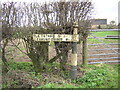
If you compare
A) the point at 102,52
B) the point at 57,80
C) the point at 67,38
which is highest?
the point at 67,38

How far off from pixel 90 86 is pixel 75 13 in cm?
238

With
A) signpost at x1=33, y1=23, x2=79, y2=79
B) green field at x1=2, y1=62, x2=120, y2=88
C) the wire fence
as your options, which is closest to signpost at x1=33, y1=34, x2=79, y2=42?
signpost at x1=33, y1=23, x2=79, y2=79

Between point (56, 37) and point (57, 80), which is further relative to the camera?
point (56, 37)

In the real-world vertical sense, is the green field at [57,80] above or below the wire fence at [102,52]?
below

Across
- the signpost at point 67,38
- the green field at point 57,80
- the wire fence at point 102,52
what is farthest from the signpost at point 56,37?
the wire fence at point 102,52

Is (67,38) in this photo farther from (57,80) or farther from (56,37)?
(57,80)

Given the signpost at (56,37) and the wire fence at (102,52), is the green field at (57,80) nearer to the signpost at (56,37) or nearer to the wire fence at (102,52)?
the signpost at (56,37)

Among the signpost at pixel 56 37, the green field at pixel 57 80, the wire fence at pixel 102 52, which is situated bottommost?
the green field at pixel 57 80

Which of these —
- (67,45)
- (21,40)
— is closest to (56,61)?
(67,45)

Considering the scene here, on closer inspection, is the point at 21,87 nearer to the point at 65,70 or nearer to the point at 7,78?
the point at 7,78

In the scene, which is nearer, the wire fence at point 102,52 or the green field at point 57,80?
the green field at point 57,80

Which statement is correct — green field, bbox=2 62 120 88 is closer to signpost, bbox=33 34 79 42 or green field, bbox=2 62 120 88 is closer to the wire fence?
signpost, bbox=33 34 79 42

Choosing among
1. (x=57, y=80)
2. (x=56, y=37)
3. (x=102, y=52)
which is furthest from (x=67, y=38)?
(x=102, y=52)

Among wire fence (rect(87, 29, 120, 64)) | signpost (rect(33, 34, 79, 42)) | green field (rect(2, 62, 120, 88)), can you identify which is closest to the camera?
green field (rect(2, 62, 120, 88))
